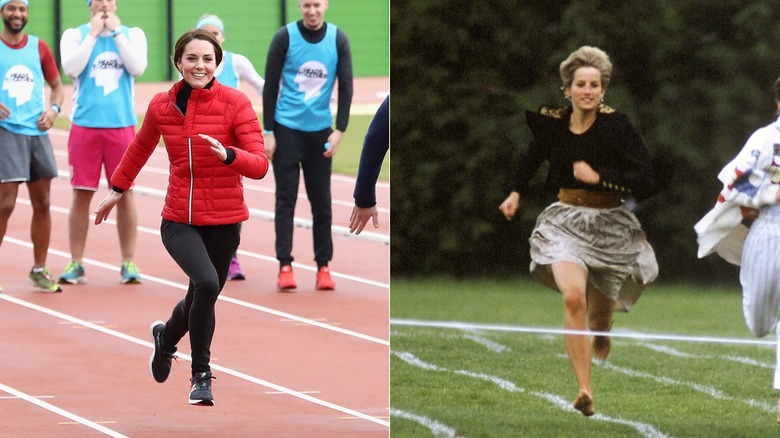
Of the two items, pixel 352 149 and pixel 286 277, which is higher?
pixel 286 277

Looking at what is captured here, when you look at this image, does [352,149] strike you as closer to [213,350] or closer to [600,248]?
[213,350]

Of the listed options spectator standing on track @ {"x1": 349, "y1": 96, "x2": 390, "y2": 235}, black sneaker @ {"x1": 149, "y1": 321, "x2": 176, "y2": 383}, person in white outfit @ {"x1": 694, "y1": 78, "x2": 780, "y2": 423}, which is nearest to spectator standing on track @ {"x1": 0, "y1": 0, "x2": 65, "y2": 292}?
black sneaker @ {"x1": 149, "y1": 321, "x2": 176, "y2": 383}

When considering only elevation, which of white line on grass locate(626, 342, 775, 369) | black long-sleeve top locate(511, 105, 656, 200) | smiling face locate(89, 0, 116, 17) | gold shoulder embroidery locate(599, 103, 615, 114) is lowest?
white line on grass locate(626, 342, 775, 369)

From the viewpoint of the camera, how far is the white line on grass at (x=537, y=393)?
5.46m

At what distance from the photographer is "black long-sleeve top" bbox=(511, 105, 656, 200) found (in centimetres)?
541

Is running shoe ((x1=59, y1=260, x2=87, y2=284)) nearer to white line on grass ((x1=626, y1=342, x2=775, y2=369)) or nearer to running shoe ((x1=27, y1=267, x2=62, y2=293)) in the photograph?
running shoe ((x1=27, y1=267, x2=62, y2=293))

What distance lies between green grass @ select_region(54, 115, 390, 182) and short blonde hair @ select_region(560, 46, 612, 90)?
12198mm

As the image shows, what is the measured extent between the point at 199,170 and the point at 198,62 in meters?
0.48

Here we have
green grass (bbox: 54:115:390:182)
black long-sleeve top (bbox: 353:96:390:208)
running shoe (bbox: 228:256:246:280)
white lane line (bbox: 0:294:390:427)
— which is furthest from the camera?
green grass (bbox: 54:115:390:182)

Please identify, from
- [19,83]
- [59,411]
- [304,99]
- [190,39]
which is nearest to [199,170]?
[190,39]

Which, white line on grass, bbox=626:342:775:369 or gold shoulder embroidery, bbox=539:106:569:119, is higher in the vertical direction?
gold shoulder embroidery, bbox=539:106:569:119

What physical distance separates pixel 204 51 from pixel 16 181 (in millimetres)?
4031

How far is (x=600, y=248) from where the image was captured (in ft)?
18.0

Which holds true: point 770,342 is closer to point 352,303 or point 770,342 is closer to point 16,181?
point 352,303
